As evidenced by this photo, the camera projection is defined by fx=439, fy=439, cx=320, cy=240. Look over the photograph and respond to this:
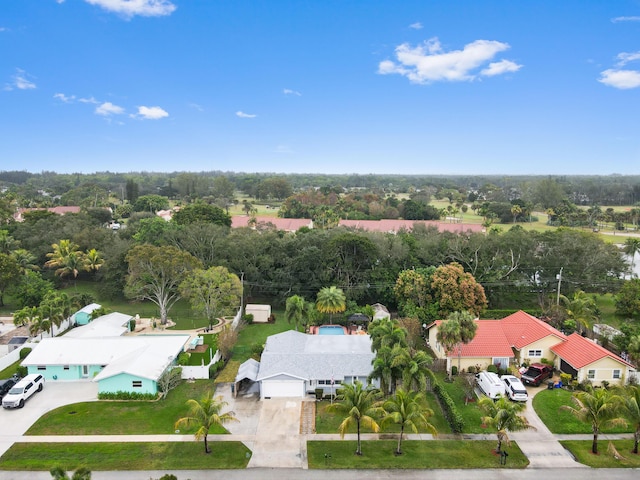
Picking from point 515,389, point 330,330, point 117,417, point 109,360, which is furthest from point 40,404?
point 515,389

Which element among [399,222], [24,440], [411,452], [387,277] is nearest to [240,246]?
[387,277]

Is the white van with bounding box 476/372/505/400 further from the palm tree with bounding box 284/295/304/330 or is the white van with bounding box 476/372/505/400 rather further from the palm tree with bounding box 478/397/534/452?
the palm tree with bounding box 284/295/304/330

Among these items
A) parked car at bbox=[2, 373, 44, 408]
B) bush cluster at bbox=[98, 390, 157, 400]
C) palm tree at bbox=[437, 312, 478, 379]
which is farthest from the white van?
parked car at bbox=[2, 373, 44, 408]

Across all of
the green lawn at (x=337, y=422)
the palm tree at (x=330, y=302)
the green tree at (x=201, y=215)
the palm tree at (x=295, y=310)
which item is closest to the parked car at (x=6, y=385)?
the green lawn at (x=337, y=422)

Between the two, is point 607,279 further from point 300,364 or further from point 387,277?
point 300,364

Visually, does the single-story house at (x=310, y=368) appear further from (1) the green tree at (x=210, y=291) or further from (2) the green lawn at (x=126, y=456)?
(1) the green tree at (x=210, y=291)

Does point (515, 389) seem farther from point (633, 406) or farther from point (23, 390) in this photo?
point (23, 390)

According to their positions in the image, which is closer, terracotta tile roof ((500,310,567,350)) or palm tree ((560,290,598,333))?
terracotta tile roof ((500,310,567,350))
